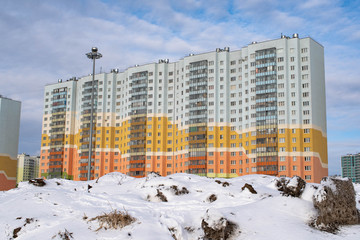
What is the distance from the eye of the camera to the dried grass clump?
43.4ft

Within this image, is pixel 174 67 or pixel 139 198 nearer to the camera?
pixel 139 198

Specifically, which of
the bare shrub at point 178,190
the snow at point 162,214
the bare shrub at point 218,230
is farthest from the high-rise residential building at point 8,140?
the bare shrub at point 218,230

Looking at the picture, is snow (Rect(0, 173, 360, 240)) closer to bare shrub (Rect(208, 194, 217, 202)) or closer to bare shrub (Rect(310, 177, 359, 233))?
bare shrub (Rect(208, 194, 217, 202))

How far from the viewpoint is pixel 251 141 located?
103m

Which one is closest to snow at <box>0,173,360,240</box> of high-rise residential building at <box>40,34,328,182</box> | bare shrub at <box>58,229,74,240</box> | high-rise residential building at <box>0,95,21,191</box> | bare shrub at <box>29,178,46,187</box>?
bare shrub at <box>58,229,74,240</box>

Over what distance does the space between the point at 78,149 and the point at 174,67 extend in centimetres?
4623

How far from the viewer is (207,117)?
11169cm

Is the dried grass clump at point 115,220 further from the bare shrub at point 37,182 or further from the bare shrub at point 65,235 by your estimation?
the bare shrub at point 37,182

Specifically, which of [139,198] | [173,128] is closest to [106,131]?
[173,128]

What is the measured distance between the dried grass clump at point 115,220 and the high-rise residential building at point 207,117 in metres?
87.4

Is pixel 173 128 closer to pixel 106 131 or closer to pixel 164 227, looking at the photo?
pixel 106 131

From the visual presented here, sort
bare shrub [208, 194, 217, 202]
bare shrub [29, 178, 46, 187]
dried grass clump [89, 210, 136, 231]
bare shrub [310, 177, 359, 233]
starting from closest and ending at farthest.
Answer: dried grass clump [89, 210, 136, 231] < bare shrub [310, 177, 359, 233] < bare shrub [208, 194, 217, 202] < bare shrub [29, 178, 46, 187]

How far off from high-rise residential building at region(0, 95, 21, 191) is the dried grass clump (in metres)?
145

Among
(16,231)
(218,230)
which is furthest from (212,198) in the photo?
(16,231)
